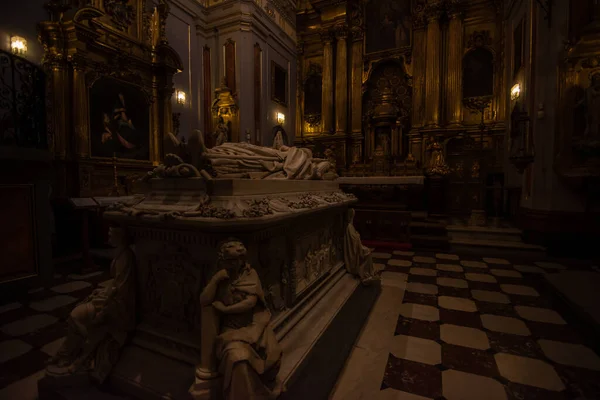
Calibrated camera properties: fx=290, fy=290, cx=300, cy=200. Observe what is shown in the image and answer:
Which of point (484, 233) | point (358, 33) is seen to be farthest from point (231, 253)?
point (358, 33)

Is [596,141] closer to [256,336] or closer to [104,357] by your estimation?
[256,336]

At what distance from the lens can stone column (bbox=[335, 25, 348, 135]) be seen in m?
9.69

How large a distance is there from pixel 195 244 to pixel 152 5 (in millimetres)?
7036

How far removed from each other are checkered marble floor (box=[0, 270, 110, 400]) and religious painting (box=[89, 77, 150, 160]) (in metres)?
2.80

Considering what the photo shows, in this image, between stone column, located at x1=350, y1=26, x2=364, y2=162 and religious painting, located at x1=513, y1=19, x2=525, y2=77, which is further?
stone column, located at x1=350, y1=26, x2=364, y2=162

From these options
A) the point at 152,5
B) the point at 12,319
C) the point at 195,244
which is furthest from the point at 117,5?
the point at 195,244

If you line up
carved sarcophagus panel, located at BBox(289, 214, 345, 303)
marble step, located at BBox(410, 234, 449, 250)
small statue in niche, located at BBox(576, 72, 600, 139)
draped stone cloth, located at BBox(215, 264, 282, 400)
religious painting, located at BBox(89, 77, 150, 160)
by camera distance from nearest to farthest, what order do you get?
draped stone cloth, located at BBox(215, 264, 282, 400) → carved sarcophagus panel, located at BBox(289, 214, 345, 303) → small statue in niche, located at BBox(576, 72, 600, 139) → marble step, located at BBox(410, 234, 449, 250) → religious painting, located at BBox(89, 77, 150, 160)

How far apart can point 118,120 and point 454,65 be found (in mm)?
8729

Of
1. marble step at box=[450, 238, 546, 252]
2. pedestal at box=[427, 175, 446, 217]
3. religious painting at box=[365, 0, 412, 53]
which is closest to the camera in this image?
marble step at box=[450, 238, 546, 252]

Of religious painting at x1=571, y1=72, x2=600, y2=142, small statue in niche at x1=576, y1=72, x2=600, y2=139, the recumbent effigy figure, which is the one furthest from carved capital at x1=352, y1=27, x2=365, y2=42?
the recumbent effigy figure

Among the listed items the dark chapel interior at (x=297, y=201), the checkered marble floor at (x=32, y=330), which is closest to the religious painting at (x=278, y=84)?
the dark chapel interior at (x=297, y=201)

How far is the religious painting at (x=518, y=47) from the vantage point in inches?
237

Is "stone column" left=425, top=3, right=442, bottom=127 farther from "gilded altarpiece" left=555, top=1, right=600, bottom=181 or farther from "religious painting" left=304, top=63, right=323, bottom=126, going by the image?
"gilded altarpiece" left=555, top=1, right=600, bottom=181

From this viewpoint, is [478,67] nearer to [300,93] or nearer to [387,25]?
[387,25]
